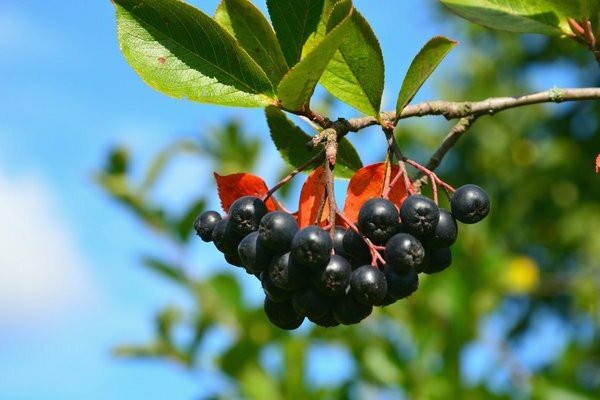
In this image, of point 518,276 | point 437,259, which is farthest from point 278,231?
point 518,276

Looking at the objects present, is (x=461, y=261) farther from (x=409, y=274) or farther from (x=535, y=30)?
(x=409, y=274)

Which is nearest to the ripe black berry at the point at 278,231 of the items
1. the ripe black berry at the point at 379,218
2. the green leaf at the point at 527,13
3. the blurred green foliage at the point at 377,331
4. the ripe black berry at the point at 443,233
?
the ripe black berry at the point at 379,218

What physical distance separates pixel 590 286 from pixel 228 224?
473 centimetres

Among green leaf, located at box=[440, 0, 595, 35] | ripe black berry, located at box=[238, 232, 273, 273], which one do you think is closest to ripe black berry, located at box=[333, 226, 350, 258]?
ripe black berry, located at box=[238, 232, 273, 273]

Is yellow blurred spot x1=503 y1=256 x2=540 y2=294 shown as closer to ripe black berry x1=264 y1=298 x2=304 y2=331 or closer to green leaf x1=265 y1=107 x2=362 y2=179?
green leaf x1=265 y1=107 x2=362 y2=179

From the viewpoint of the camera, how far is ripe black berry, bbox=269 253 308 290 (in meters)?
1.35

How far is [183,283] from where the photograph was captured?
4418mm

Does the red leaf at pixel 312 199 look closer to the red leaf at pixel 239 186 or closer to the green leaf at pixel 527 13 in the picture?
the red leaf at pixel 239 186

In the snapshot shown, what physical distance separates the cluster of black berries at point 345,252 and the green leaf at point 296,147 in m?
0.25

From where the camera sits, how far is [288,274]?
53.1 inches

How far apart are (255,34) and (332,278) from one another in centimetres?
42

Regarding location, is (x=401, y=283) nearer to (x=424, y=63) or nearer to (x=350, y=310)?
(x=350, y=310)

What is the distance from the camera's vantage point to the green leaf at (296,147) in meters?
1.66

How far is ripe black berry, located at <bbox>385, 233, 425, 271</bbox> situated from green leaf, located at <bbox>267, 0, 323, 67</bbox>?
1.10 ft
